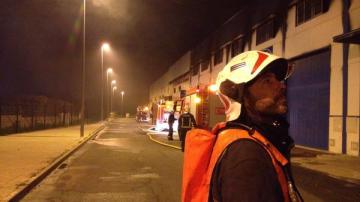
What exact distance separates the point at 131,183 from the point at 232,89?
8874 mm

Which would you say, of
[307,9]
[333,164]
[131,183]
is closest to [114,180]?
[131,183]

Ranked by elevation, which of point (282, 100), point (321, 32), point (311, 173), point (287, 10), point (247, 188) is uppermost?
point (287, 10)

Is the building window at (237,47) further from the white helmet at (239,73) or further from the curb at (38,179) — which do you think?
the white helmet at (239,73)

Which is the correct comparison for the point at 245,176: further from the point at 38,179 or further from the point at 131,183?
the point at 38,179

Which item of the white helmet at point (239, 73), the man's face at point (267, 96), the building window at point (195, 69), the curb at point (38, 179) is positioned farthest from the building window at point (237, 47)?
the man's face at point (267, 96)

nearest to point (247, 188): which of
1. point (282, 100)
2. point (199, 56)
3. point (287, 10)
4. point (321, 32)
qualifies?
point (282, 100)

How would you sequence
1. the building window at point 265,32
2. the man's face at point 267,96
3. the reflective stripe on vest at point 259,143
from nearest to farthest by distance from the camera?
the reflective stripe on vest at point 259,143
the man's face at point 267,96
the building window at point 265,32

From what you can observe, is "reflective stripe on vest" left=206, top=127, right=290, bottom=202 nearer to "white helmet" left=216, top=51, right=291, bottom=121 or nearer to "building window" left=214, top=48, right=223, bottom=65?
"white helmet" left=216, top=51, right=291, bottom=121

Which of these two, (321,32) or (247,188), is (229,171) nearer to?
(247,188)

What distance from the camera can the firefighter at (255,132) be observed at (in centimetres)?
173

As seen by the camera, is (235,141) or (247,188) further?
(235,141)

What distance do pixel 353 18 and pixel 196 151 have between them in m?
18.3

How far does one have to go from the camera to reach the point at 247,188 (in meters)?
1.71

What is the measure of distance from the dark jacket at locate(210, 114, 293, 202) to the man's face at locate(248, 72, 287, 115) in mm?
275
